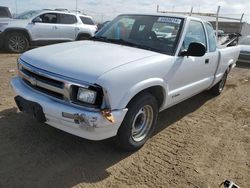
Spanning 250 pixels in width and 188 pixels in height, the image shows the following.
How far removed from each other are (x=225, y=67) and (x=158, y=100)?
290 cm

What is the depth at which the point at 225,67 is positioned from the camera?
6.44 m

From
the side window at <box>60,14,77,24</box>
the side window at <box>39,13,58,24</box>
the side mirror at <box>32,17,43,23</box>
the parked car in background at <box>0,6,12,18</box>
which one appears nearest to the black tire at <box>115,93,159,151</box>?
the side mirror at <box>32,17,43,23</box>

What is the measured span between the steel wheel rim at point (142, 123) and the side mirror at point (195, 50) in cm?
101

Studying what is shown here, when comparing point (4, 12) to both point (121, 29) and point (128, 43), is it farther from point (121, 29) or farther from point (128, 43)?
point (128, 43)

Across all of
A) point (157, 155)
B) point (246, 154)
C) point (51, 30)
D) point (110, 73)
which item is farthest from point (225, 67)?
point (51, 30)

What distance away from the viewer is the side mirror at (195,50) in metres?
4.16

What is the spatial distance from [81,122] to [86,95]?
0.29 metres

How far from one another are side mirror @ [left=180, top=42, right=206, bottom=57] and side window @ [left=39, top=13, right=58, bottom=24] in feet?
29.6

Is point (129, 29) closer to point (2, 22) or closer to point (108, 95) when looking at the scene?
point (108, 95)

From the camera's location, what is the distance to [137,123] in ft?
13.0

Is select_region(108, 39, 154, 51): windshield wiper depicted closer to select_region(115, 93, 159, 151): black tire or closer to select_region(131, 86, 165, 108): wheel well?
select_region(131, 86, 165, 108): wheel well

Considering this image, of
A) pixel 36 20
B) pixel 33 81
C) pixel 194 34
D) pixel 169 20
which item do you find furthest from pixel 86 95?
pixel 36 20

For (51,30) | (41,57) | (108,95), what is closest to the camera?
(108,95)

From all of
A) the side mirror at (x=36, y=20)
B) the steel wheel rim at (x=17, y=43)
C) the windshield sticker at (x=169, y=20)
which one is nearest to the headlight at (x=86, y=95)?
the windshield sticker at (x=169, y=20)
